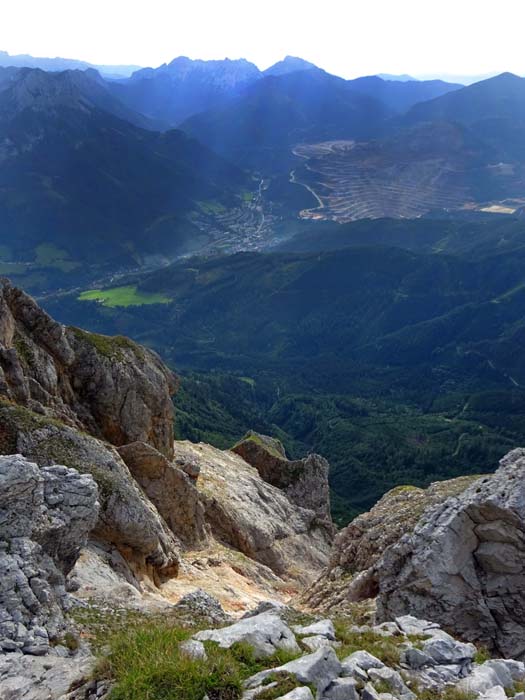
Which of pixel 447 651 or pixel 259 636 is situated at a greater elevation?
pixel 259 636

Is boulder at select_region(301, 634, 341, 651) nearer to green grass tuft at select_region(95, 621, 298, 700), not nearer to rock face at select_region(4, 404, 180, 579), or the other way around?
Result: green grass tuft at select_region(95, 621, 298, 700)

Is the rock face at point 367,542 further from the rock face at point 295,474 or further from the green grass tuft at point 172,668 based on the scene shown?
the rock face at point 295,474

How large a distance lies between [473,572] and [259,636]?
12.7 metres

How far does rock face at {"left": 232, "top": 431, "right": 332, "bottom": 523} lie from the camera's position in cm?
6328

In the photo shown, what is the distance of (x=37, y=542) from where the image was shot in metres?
18.8

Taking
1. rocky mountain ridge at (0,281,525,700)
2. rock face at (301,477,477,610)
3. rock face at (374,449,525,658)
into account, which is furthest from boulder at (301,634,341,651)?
rock face at (301,477,477,610)

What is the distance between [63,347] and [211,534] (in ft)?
53.8

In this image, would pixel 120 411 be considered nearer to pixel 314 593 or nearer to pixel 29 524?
pixel 314 593

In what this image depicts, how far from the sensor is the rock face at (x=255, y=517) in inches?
1801

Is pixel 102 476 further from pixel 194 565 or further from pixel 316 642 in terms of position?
pixel 316 642

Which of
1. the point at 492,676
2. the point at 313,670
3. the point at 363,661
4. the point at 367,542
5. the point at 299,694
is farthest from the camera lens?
the point at 367,542

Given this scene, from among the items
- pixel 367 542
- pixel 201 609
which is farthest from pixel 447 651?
pixel 367 542

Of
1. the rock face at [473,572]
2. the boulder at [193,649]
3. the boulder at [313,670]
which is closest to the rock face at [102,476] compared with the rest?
the rock face at [473,572]

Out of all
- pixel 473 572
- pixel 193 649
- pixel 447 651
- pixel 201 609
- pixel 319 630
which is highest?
pixel 193 649
